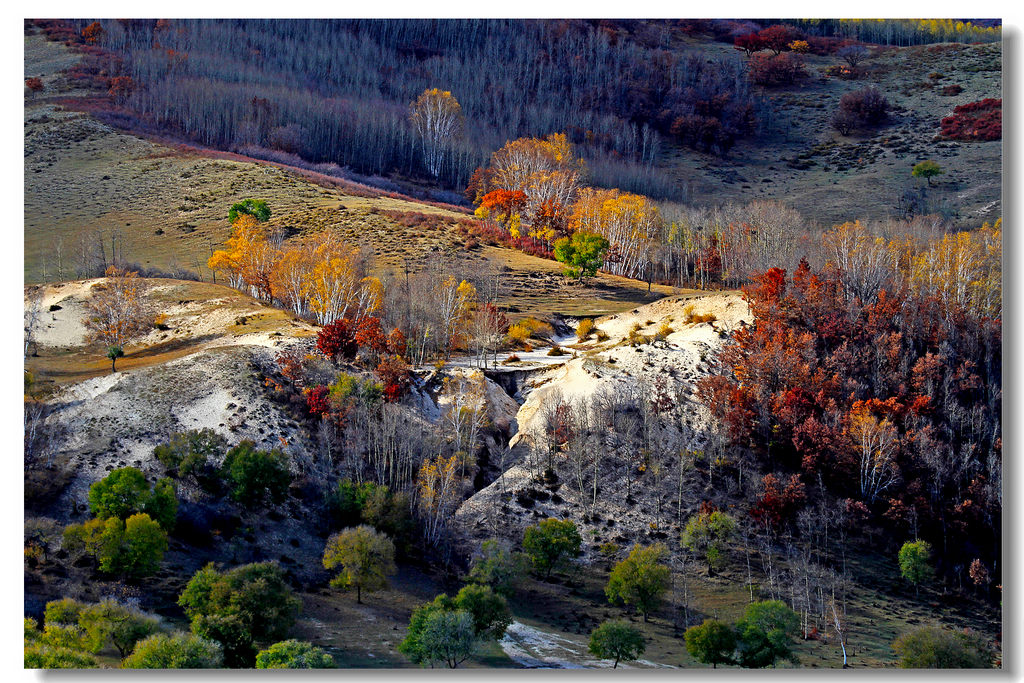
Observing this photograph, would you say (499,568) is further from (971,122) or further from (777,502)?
(971,122)

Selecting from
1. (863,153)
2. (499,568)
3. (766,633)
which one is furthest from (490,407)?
(863,153)

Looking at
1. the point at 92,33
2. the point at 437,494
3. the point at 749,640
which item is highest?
the point at 92,33

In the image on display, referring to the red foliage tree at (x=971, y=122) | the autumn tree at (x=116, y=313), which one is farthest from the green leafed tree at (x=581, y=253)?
the autumn tree at (x=116, y=313)

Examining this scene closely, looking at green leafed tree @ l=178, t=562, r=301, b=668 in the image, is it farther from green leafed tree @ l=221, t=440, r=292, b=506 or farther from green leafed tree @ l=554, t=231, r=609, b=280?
green leafed tree @ l=554, t=231, r=609, b=280

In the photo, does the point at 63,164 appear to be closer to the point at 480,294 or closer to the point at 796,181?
the point at 480,294

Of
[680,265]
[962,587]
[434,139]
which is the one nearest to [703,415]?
[962,587]
